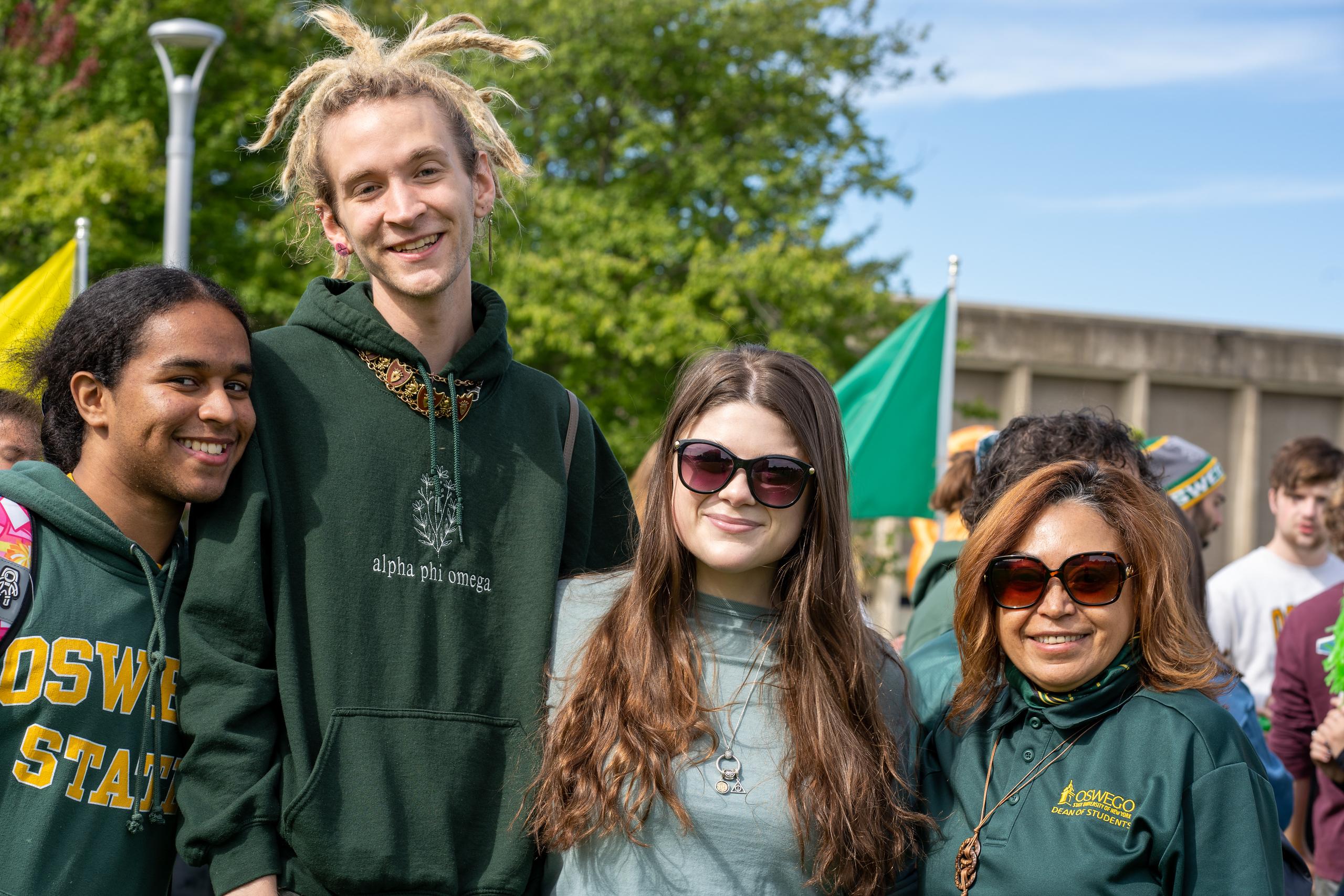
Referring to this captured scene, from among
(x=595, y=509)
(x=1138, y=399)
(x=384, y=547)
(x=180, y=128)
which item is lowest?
(x=384, y=547)

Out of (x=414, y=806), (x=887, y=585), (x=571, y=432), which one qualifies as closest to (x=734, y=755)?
(x=414, y=806)

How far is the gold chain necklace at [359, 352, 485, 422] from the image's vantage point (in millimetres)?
2768

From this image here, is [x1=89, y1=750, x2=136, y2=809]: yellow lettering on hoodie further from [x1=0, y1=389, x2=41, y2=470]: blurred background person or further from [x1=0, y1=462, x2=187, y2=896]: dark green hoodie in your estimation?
[x1=0, y1=389, x2=41, y2=470]: blurred background person

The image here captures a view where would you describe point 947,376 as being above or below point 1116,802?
above

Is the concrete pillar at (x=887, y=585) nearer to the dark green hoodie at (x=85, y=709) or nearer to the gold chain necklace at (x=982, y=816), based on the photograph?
the gold chain necklace at (x=982, y=816)

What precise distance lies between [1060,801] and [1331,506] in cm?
341

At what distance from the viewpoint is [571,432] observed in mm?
3062

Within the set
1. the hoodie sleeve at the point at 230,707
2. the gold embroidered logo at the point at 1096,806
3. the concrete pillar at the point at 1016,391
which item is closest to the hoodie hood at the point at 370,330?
the hoodie sleeve at the point at 230,707

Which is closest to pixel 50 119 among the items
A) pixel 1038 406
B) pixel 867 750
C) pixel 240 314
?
pixel 240 314

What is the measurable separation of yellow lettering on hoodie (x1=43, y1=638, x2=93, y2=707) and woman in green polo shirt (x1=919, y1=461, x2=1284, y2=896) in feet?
5.57

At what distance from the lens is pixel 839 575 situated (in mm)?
2785

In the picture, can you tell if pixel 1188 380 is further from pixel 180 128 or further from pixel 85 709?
pixel 85 709

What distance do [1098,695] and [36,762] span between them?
2042mm

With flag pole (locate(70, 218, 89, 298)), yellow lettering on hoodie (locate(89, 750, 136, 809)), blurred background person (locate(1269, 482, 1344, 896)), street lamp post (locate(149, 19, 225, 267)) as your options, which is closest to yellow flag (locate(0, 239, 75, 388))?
flag pole (locate(70, 218, 89, 298))
